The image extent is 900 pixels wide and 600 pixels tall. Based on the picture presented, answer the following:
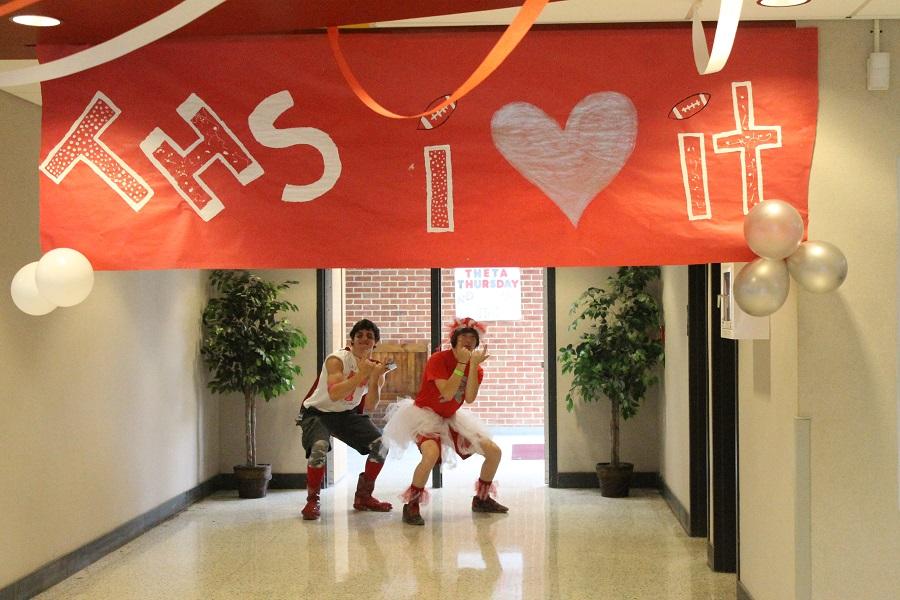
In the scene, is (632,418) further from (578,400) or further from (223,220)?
(223,220)

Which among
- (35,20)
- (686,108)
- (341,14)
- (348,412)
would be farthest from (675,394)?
(35,20)

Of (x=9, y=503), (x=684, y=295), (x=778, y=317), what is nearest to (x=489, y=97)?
(x=778, y=317)

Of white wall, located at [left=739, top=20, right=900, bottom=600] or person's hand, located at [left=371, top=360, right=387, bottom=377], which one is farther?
person's hand, located at [left=371, top=360, right=387, bottom=377]

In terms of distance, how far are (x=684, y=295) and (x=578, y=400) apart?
5.85ft

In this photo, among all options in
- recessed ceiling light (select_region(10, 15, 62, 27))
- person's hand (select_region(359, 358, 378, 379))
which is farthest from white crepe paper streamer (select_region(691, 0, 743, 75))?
person's hand (select_region(359, 358, 378, 379))

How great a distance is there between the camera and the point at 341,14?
3.53 m

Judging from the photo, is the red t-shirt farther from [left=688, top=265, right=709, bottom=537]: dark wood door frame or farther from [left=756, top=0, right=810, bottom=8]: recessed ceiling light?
[left=756, top=0, right=810, bottom=8]: recessed ceiling light

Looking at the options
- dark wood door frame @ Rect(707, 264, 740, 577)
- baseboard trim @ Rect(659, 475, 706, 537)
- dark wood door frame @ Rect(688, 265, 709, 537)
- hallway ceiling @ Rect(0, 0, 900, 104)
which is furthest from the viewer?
baseboard trim @ Rect(659, 475, 706, 537)

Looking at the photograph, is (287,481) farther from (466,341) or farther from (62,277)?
(62,277)

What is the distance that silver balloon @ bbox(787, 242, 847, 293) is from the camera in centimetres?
344

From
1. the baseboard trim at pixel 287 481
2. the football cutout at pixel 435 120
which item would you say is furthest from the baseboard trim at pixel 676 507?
the football cutout at pixel 435 120

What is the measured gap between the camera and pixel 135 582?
18.2 feet

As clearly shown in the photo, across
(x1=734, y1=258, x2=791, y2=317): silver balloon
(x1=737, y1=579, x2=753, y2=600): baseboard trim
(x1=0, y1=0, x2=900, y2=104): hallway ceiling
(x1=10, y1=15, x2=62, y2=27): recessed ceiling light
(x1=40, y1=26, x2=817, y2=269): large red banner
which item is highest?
(x1=0, y1=0, x2=900, y2=104): hallway ceiling

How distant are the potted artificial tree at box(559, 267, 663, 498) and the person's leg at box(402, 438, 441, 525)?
4.78 ft
